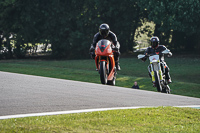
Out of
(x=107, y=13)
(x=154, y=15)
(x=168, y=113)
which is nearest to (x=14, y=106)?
(x=168, y=113)

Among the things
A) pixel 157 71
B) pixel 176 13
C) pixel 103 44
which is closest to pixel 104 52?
pixel 103 44

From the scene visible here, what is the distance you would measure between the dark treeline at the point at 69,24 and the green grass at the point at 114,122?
30037 millimetres

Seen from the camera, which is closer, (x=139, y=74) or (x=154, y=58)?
(x=154, y=58)

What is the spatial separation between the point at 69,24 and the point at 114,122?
34140mm

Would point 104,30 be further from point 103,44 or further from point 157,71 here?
point 157,71

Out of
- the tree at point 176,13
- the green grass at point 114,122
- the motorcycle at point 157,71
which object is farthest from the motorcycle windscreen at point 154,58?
the tree at point 176,13

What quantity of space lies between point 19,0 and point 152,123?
33843 millimetres

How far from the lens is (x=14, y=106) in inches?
271

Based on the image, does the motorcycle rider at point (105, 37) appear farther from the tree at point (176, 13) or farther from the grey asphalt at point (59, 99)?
the tree at point (176, 13)

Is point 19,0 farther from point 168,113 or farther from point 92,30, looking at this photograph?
point 168,113

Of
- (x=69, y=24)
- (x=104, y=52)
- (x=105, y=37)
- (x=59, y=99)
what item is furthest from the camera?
(x=69, y=24)

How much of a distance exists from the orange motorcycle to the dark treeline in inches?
988

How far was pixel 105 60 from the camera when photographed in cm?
1110

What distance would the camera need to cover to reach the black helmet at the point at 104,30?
1121 centimetres
